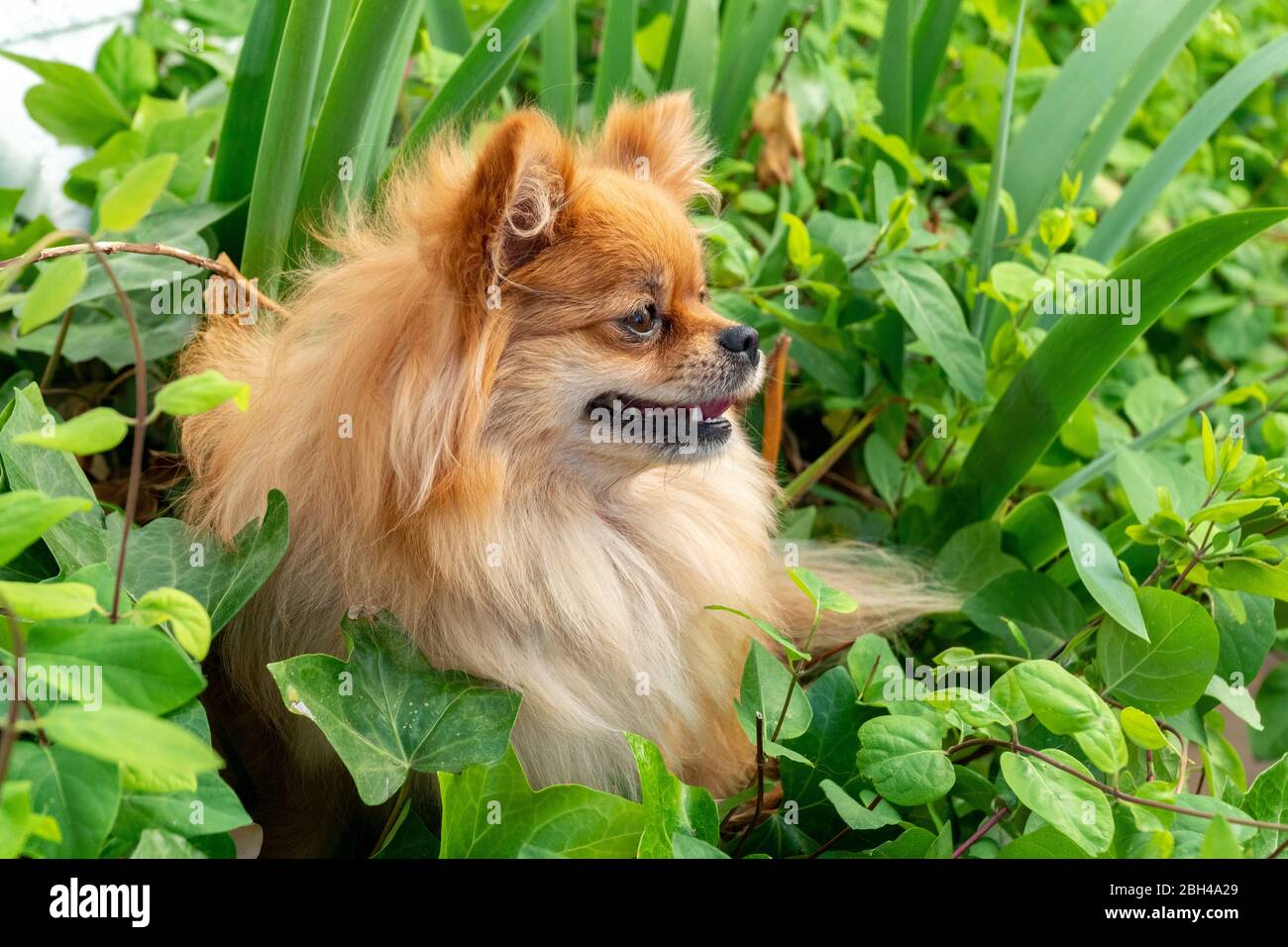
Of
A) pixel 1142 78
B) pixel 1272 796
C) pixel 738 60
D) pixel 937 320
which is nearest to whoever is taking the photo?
pixel 1272 796

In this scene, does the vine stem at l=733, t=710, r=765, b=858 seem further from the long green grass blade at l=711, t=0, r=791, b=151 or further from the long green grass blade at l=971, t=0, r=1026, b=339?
the long green grass blade at l=711, t=0, r=791, b=151

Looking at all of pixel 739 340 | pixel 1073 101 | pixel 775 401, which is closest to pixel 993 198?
pixel 1073 101

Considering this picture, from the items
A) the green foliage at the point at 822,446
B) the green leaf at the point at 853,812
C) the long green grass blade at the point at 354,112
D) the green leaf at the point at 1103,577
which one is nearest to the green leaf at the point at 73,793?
the green foliage at the point at 822,446

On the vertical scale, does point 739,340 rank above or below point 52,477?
above

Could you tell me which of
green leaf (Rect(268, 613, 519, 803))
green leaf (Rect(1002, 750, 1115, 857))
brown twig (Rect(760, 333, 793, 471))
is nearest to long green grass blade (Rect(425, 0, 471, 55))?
brown twig (Rect(760, 333, 793, 471))

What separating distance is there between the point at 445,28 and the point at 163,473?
919mm

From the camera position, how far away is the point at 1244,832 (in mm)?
1199

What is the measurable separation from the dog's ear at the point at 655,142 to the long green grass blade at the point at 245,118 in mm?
526

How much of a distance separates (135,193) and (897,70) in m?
1.61

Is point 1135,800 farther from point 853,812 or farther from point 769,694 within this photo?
point 769,694

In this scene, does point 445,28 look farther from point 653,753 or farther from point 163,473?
point 653,753

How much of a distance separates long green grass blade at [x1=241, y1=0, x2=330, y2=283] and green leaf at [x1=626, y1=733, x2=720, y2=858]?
2.88 ft

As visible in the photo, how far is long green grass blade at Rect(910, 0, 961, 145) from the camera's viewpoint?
215cm

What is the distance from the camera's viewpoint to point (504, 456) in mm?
1281
